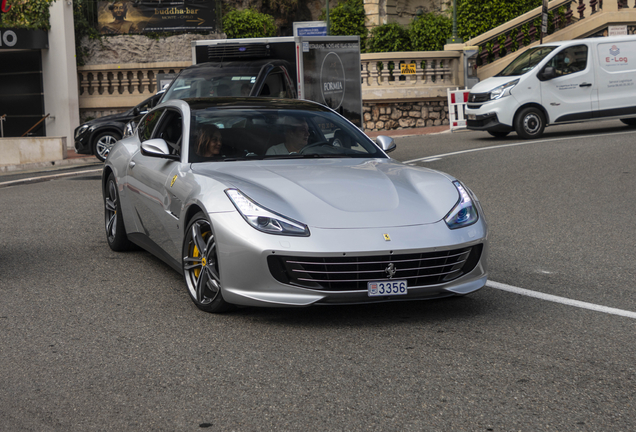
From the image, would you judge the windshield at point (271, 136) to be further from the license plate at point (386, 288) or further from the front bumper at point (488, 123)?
the front bumper at point (488, 123)

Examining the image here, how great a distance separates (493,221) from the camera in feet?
29.7

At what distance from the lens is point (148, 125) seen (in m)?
7.40

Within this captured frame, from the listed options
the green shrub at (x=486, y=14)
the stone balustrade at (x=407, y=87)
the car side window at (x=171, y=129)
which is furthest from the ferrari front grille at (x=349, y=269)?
the green shrub at (x=486, y=14)

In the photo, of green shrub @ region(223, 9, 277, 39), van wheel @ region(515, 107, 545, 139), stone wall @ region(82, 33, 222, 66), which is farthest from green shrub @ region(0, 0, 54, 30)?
van wheel @ region(515, 107, 545, 139)

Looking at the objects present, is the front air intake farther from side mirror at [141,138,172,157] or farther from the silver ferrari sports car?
side mirror at [141,138,172,157]

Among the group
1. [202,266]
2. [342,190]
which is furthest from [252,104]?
[202,266]

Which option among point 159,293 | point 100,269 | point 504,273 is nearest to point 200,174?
point 159,293

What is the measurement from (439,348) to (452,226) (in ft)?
2.89

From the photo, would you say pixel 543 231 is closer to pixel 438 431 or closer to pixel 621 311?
pixel 621 311

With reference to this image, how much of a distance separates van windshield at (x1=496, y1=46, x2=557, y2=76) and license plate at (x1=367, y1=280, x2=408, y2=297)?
14.0 meters

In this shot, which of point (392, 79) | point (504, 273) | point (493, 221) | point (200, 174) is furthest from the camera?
point (392, 79)

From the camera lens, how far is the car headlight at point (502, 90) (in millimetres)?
17766

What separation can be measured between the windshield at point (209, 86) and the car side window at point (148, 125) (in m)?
5.60

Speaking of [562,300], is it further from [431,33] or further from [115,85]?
[431,33]
